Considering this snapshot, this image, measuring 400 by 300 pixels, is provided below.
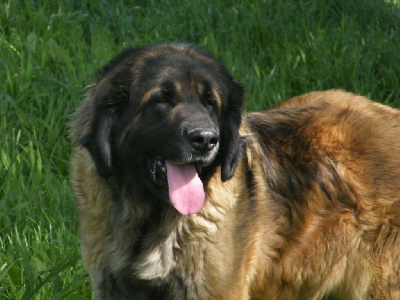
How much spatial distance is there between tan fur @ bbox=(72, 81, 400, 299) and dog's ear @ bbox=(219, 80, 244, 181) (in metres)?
0.12

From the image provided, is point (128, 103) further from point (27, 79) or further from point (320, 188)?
point (27, 79)

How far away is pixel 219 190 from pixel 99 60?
3.11m

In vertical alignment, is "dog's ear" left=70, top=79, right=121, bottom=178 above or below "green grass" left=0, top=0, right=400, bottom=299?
above

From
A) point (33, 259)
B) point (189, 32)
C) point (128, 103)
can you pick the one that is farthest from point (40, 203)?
point (189, 32)

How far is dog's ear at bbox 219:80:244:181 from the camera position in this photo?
12.4 ft

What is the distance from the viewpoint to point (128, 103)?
374 centimetres

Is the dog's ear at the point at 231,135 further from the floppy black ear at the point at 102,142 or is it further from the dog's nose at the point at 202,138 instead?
the floppy black ear at the point at 102,142

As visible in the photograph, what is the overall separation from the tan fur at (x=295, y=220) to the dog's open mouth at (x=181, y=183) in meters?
0.16

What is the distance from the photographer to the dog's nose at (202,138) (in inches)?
138

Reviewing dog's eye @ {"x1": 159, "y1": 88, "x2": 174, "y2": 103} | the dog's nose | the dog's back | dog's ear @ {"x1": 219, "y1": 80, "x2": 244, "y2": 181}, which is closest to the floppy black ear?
dog's eye @ {"x1": 159, "y1": 88, "x2": 174, "y2": 103}

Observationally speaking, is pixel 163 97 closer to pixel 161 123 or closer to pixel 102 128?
pixel 161 123

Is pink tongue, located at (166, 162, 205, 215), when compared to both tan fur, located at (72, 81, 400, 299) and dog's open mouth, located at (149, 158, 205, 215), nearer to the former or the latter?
dog's open mouth, located at (149, 158, 205, 215)

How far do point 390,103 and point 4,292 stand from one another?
4.05 m

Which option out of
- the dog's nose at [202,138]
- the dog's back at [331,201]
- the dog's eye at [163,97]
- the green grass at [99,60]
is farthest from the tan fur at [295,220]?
Answer: the green grass at [99,60]
